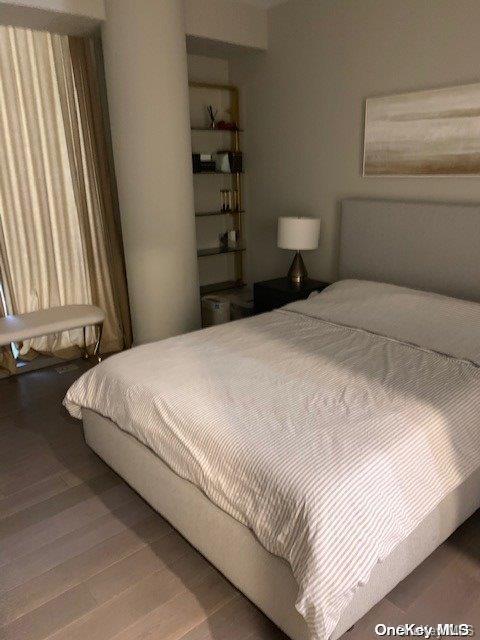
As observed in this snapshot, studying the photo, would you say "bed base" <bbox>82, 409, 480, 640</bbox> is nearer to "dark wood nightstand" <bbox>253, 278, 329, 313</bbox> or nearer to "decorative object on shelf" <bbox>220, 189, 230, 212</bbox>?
"dark wood nightstand" <bbox>253, 278, 329, 313</bbox>

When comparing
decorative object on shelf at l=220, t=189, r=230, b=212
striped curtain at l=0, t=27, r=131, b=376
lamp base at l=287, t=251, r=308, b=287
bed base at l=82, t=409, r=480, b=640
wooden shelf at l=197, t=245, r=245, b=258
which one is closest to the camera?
bed base at l=82, t=409, r=480, b=640

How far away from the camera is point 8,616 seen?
154 cm

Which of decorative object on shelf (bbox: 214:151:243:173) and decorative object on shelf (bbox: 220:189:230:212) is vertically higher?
decorative object on shelf (bbox: 214:151:243:173)

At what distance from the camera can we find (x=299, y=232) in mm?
3354

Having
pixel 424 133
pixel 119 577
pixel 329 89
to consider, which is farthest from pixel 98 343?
pixel 424 133

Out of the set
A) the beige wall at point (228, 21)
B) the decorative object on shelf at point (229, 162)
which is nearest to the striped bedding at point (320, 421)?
the decorative object on shelf at point (229, 162)

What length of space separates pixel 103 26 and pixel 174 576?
3.08 meters

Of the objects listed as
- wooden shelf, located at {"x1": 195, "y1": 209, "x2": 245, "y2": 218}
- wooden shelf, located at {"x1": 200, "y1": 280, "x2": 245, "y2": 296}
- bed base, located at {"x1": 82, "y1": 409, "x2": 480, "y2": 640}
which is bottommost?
bed base, located at {"x1": 82, "y1": 409, "x2": 480, "y2": 640}

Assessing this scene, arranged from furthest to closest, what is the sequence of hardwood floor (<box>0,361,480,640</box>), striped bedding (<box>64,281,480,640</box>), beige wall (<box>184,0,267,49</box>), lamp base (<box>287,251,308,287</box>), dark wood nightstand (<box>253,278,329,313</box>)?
1. lamp base (<box>287,251,308,287</box>)
2. dark wood nightstand (<box>253,278,329,313</box>)
3. beige wall (<box>184,0,267,49</box>)
4. hardwood floor (<box>0,361,480,640</box>)
5. striped bedding (<box>64,281,480,640</box>)

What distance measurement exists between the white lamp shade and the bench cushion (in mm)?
1414

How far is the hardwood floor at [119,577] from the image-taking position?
1481mm

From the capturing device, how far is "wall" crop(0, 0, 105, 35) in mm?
2672

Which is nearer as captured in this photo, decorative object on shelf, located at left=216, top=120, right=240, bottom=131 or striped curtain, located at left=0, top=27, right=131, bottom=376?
striped curtain, located at left=0, top=27, right=131, bottom=376

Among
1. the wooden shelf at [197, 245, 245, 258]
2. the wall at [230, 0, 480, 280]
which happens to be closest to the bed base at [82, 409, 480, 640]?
the wall at [230, 0, 480, 280]
